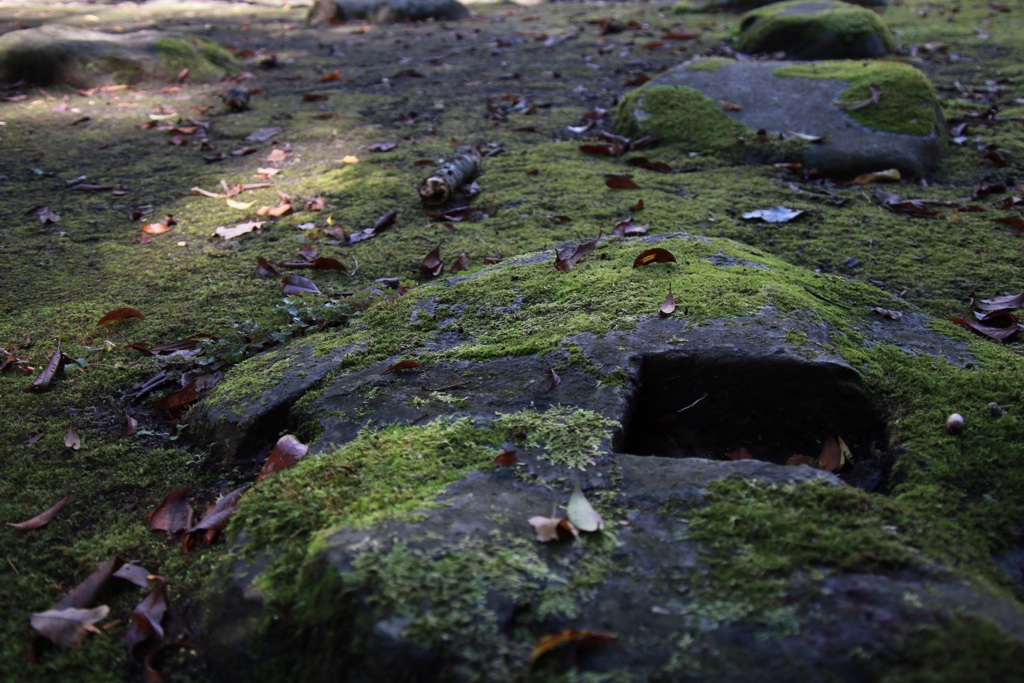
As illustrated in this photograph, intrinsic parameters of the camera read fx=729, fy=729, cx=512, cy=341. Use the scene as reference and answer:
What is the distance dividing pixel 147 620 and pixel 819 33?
7.16 meters

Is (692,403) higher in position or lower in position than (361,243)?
higher

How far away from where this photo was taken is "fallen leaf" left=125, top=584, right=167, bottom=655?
1.52 metres

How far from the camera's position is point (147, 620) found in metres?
1.54

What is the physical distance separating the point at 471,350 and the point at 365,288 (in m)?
1.01

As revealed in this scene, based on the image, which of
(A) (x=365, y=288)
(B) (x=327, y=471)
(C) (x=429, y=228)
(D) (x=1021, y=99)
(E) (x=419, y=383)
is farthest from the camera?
(D) (x=1021, y=99)

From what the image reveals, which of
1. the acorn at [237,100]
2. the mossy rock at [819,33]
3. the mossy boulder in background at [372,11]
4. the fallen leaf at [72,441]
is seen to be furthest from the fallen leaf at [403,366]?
the mossy boulder in background at [372,11]

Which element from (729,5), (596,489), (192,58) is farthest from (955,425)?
(729,5)

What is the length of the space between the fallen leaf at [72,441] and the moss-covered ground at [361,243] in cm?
2

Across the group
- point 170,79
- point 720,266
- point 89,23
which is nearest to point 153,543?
point 720,266

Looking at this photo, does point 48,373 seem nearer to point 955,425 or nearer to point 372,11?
point 955,425

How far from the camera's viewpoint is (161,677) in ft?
4.69

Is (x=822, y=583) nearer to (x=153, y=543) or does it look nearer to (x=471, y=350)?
(x=471, y=350)

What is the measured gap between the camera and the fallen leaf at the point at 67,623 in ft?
5.08

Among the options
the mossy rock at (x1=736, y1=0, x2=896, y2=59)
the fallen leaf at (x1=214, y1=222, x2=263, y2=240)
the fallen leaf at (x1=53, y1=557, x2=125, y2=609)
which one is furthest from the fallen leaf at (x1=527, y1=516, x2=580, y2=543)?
the mossy rock at (x1=736, y1=0, x2=896, y2=59)
